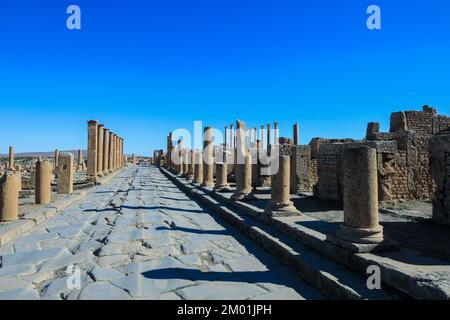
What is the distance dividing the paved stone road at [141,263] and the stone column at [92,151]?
978 centimetres

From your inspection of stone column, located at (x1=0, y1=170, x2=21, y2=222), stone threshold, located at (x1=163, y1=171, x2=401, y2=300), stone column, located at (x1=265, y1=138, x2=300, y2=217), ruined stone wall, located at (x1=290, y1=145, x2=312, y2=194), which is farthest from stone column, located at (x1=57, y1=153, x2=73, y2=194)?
ruined stone wall, located at (x1=290, y1=145, x2=312, y2=194)

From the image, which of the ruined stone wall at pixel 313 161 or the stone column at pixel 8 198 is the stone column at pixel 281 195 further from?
the ruined stone wall at pixel 313 161

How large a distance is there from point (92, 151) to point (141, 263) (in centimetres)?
1359

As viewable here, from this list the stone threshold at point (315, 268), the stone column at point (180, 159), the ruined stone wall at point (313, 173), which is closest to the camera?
the stone threshold at point (315, 268)

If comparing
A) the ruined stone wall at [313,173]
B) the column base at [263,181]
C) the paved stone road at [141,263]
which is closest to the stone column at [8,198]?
the paved stone road at [141,263]

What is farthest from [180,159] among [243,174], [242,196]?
[242,196]

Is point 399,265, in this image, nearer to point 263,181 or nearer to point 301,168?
point 301,168

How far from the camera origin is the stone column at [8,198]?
20.4ft

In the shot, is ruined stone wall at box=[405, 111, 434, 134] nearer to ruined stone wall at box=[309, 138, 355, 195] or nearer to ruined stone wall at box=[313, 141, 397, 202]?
ruined stone wall at box=[309, 138, 355, 195]

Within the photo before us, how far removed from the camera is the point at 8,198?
627cm

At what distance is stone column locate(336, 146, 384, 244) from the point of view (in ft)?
13.3
